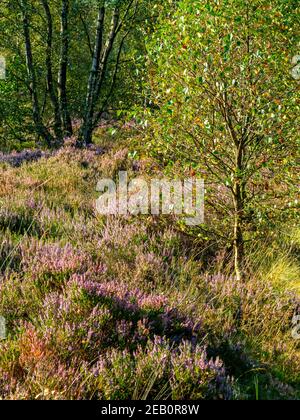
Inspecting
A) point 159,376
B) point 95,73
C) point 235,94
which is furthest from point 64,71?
point 159,376

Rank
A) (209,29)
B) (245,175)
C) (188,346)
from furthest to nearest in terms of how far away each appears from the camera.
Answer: (245,175), (209,29), (188,346)

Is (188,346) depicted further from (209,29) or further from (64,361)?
(209,29)

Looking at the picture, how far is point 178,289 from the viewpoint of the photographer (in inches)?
197

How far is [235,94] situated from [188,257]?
→ 7.51ft

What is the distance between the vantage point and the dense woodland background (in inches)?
123

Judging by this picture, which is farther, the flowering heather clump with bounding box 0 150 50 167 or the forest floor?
the flowering heather clump with bounding box 0 150 50 167

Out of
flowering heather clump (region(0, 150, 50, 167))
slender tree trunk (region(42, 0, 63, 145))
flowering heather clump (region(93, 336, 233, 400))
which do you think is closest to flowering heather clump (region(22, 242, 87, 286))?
flowering heather clump (region(93, 336, 233, 400))

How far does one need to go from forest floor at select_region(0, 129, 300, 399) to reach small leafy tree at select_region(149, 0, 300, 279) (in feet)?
2.85

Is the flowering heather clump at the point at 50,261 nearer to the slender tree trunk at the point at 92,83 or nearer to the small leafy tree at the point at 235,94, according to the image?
the small leafy tree at the point at 235,94

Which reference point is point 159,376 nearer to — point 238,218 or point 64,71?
point 238,218

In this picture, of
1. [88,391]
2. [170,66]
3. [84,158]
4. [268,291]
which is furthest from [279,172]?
[84,158]

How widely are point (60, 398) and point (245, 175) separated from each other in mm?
3812

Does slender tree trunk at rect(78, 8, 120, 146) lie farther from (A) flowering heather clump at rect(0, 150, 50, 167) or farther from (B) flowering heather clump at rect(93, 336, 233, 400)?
(B) flowering heather clump at rect(93, 336, 233, 400)

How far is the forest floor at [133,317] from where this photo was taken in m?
3.02
